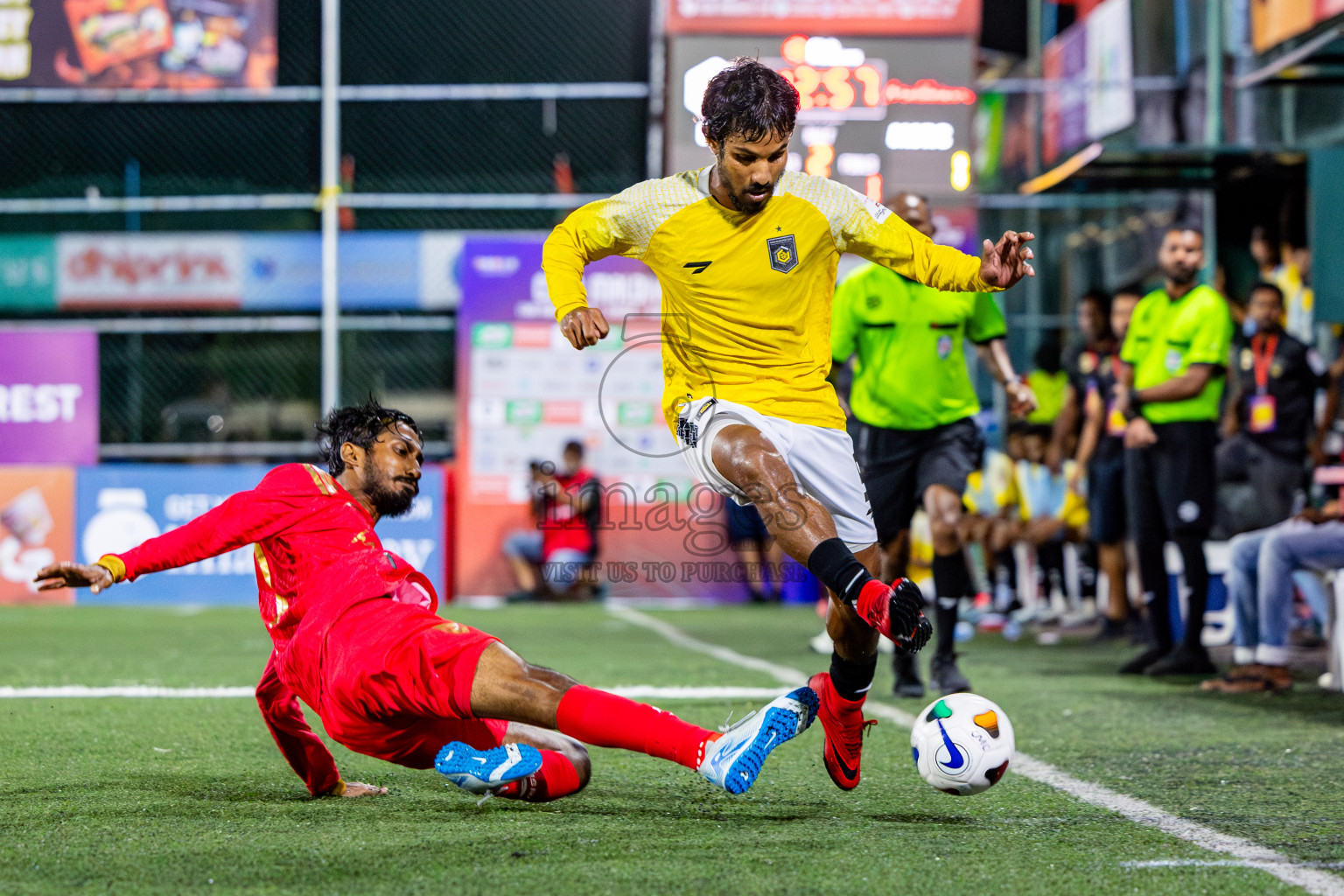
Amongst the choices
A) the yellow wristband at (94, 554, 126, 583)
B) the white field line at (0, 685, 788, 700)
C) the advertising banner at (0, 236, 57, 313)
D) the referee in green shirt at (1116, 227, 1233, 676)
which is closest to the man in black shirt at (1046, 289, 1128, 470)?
the referee in green shirt at (1116, 227, 1233, 676)

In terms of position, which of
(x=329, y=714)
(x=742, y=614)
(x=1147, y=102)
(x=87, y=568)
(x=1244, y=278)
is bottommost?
(x=742, y=614)

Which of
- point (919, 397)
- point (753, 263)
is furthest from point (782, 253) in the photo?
point (919, 397)

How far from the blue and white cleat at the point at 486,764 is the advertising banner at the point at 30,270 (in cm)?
1084

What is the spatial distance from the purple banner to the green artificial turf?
762 centimetres

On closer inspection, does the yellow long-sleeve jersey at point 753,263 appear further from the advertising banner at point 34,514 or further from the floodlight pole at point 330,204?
the advertising banner at point 34,514

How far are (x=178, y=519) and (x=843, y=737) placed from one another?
9.65 meters

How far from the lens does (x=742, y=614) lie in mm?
11703

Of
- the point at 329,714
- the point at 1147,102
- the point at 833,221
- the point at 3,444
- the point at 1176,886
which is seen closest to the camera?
the point at 1176,886

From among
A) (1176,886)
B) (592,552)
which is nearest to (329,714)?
(1176,886)

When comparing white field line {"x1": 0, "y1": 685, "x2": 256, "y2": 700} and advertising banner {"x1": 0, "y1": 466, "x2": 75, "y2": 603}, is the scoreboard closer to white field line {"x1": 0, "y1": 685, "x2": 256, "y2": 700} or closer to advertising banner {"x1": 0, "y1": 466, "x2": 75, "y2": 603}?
advertising banner {"x1": 0, "y1": 466, "x2": 75, "y2": 603}

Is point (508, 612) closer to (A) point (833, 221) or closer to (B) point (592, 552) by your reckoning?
(B) point (592, 552)

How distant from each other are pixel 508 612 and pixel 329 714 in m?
8.38

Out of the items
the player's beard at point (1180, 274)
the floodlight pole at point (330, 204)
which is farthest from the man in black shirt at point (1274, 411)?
the floodlight pole at point (330, 204)

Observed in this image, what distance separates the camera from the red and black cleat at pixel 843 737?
12.0ft
